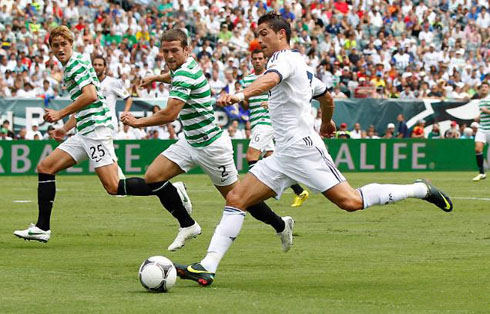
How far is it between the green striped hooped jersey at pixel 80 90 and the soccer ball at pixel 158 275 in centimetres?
438

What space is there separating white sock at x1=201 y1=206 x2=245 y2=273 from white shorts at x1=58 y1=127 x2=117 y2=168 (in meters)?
3.89

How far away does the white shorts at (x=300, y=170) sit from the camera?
33.0 ft

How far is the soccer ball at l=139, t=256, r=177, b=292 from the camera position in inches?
364

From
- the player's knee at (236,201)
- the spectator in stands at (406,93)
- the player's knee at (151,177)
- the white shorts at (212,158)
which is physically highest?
the player's knee at (236,201)

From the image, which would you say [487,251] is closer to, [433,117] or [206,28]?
[433,117]

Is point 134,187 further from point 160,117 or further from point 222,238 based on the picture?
point 222,238

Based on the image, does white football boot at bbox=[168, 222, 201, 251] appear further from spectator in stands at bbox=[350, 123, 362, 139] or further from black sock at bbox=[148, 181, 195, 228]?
spectator in stands at bbox=[350, 123, 362, 139]

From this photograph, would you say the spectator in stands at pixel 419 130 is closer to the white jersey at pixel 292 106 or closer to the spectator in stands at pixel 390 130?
the spectator in stands at pixel 390 130

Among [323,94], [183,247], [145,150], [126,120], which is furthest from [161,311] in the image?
[145,150]

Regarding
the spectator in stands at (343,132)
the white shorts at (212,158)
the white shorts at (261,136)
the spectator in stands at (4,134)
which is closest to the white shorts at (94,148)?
the white shorts at (212,158)

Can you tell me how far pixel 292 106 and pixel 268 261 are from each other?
218 centimetres

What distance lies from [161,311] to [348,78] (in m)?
29.7

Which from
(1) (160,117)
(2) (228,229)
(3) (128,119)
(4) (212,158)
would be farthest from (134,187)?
(2) (228,229)

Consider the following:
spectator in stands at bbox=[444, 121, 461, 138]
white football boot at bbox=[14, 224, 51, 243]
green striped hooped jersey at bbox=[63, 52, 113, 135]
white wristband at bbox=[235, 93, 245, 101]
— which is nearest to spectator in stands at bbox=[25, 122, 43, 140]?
spectator in stands at bbox=[444, 121, 461, 138]
